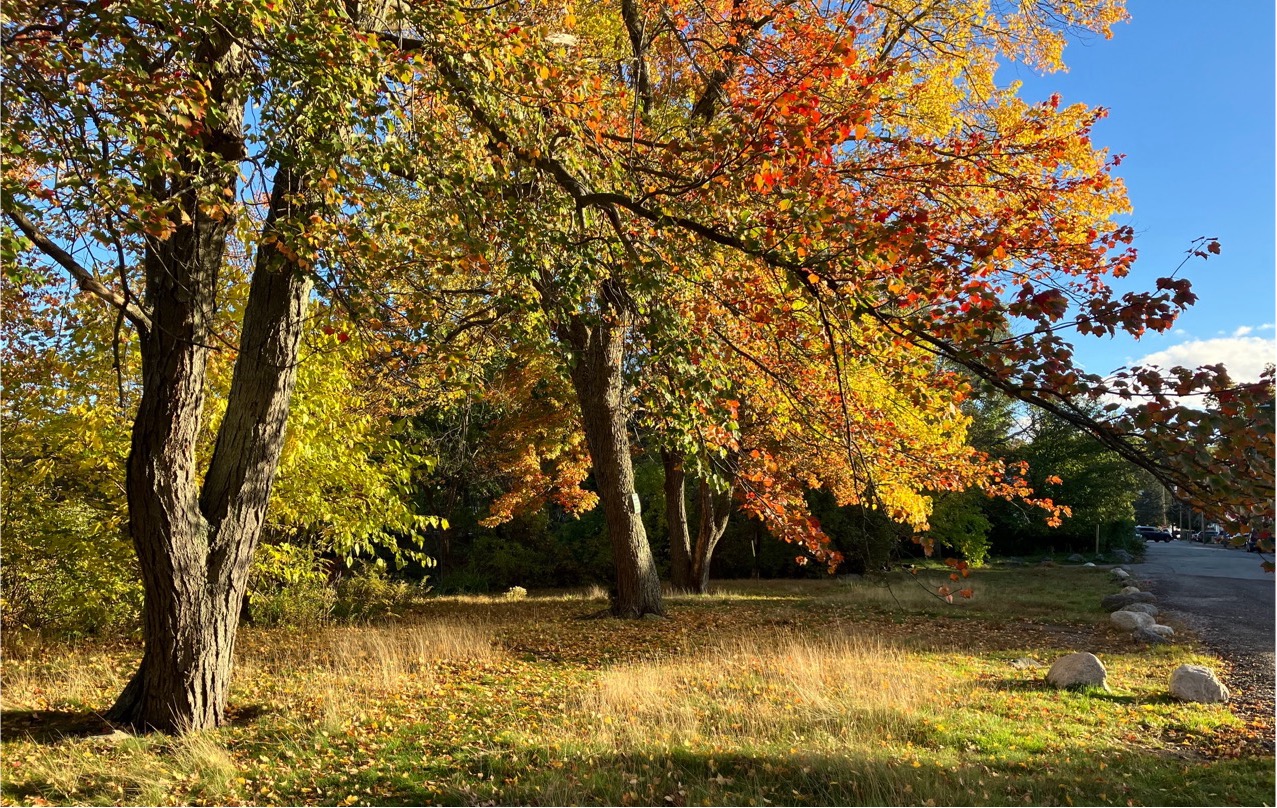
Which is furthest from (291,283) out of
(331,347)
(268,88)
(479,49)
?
(331,347)

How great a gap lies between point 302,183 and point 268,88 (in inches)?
27.2

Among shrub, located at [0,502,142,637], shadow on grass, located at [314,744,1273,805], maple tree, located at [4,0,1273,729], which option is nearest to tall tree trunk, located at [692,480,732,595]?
maple tree, located at [4,0,1273,729]

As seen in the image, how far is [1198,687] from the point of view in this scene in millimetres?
7609

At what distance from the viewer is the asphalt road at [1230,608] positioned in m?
9.27

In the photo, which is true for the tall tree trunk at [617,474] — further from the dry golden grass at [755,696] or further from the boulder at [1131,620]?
the boulder at [1131,620]

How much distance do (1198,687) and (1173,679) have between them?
0.22 metres

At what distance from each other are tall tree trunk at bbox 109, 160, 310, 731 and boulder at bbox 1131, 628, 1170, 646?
1166 cm

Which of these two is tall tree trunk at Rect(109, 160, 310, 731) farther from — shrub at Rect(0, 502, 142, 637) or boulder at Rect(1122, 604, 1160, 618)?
boulder at Rect(1122, 604, 1160, 618)

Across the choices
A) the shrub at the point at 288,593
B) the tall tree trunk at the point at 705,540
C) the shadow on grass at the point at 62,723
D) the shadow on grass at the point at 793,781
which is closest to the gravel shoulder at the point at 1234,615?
the shadow on grass at the point at 793,781

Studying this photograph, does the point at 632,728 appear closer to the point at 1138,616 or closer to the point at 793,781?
the point at 793,781

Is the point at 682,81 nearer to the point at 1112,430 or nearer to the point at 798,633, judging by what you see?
the point at 798,633

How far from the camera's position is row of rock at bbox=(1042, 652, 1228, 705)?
760cm

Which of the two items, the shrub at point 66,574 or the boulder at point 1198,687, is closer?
the boulder at point 1198,687

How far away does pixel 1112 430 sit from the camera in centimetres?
365
